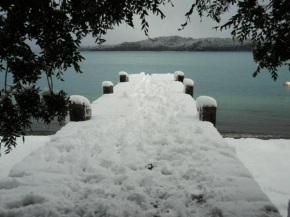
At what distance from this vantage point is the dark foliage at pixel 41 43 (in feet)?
6.49

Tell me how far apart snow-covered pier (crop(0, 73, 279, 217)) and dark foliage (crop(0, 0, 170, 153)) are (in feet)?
4.37

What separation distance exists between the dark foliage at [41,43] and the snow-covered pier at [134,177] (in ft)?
4.37

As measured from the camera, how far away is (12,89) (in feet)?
6.90

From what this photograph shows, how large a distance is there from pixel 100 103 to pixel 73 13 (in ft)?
24.3

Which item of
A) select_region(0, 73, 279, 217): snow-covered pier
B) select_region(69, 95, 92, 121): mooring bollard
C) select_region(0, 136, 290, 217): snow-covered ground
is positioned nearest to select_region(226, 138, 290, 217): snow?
select_region(0, 136, 290, 217): snow-covered ground

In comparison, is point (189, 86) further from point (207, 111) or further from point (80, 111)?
point (80, 111)

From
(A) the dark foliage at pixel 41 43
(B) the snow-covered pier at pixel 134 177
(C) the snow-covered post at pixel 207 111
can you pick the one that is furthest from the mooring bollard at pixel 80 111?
(A) the dark foliage at pixel 41 43

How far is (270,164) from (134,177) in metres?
5.59

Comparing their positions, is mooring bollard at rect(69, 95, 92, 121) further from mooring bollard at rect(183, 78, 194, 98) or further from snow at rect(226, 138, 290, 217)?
mooring bollard at rect(183, 78, 194, 98)

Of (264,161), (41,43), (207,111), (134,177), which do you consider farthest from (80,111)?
(264,161)

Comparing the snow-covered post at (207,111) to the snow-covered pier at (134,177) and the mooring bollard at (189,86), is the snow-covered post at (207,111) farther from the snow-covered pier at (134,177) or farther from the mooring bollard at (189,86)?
the mooring bollard at (189,86)

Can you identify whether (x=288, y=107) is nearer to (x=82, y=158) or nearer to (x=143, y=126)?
(x=143, y=126)

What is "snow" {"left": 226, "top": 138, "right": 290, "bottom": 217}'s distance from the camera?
18.6 ft

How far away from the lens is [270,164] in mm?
7773
